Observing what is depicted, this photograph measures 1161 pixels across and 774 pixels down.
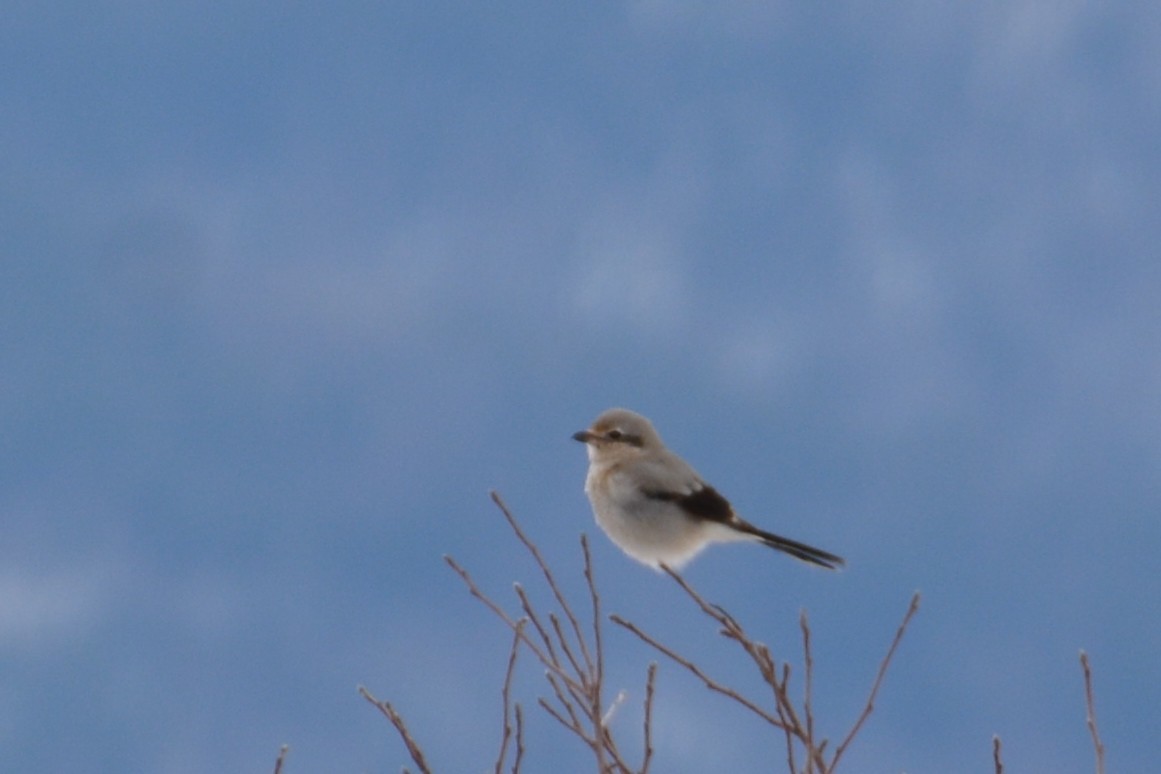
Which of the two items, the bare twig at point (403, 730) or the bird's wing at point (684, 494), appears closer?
the bare twig at point (403, 730)

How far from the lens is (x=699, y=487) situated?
5.43m

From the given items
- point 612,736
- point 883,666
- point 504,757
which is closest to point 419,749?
point 504,757

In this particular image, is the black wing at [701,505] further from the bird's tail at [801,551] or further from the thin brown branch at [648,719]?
the thin brown branch at [648,719]

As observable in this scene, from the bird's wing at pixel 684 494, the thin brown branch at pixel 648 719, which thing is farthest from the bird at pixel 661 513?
the thin brown branch at pixel 648 719

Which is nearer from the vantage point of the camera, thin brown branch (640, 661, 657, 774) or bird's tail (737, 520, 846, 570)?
thin brown branch (640, 661, 657, 774)

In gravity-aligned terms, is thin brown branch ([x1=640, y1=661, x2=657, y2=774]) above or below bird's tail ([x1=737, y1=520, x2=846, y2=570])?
Result: below

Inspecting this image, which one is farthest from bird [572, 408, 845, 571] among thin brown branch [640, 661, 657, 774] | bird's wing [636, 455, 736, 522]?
thin brown branch [640, 661, 657, 774]

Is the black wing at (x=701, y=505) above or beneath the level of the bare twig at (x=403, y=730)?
above

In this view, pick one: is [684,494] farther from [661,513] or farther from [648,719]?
[648,719]

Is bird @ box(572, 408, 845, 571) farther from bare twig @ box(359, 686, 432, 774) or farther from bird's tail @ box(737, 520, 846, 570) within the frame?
bare twig @ box(359, 686, 432, 774)

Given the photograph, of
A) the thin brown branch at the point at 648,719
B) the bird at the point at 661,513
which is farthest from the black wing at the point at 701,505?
the thin brown branch at the point at 648,719

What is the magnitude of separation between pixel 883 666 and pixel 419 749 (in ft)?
3.51

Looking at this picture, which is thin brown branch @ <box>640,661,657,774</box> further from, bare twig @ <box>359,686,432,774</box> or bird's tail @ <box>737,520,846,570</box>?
bird's tail @ <box>737,520,846,570</box>

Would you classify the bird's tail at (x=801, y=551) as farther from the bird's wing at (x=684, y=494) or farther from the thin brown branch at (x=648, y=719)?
the thin brown branch at (x=648, y=719)
